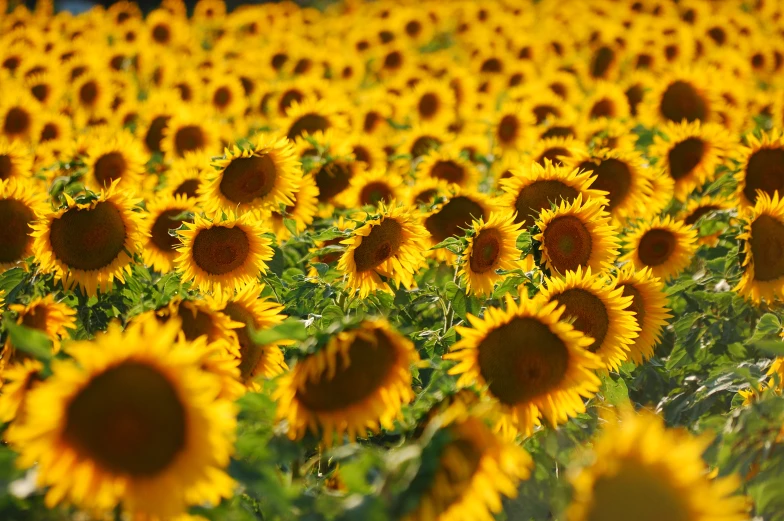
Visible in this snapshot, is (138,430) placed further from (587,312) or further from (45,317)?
(587,312)

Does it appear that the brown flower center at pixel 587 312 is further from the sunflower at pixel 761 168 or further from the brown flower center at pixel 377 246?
the sunflower at pixel 761 168

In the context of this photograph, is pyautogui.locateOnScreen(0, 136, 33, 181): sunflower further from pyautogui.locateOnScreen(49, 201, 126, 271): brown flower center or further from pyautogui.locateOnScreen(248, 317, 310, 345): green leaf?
pyautogui.locateOnScreen(248, 317, 310, 345): green leaf

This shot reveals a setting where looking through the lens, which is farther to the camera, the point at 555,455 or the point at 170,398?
the point at 555,455

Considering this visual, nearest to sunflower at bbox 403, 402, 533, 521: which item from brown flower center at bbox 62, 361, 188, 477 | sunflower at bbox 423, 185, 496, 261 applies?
brown flower center at bbox 62, 361, 188, 477

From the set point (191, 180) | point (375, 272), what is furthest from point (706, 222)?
point (191, 180)

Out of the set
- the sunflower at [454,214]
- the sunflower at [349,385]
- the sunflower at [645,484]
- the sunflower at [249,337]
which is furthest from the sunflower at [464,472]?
the sunflower at [454,214]

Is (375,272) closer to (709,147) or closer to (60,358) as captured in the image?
(60,358)
